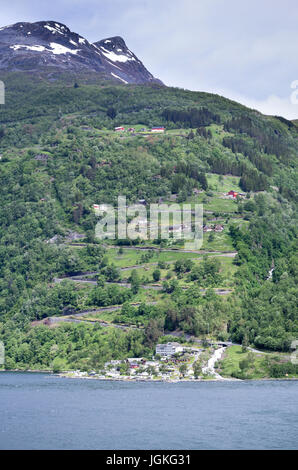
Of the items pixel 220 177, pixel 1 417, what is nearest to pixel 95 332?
pixel 1 417

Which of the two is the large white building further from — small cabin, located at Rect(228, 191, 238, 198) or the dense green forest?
small cabin, located at Rect(228, 191, 238, 198)

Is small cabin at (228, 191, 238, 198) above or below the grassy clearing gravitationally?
above

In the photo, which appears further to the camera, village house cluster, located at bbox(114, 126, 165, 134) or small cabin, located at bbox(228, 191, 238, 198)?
village house cluster, located at bbox(114, 126, 165, 134)

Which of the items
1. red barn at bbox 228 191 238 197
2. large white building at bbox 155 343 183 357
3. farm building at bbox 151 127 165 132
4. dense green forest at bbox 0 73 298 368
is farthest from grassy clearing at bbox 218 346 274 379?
farm building at bbox 151 127 165 132

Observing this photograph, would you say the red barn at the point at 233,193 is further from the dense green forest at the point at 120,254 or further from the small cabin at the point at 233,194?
the dense green forest at the point at 120,254

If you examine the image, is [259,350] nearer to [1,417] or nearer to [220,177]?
[1,417]

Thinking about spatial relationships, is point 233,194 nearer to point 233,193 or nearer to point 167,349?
point 233,193

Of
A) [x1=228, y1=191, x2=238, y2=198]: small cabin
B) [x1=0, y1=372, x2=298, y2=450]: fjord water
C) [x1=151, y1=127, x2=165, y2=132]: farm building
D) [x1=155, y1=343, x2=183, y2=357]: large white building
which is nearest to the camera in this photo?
[x1=0, y1=372, x2=298, y2=450]: fjord water
